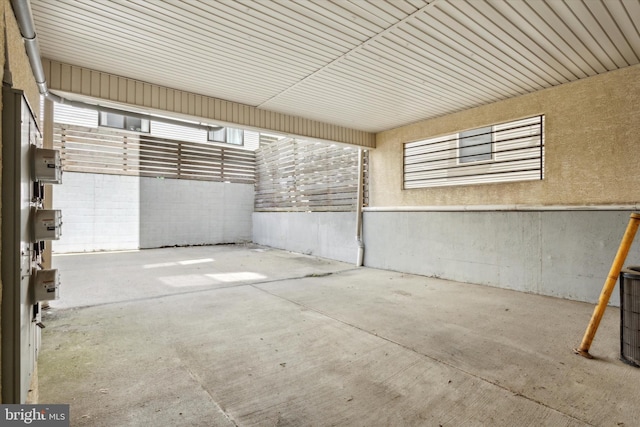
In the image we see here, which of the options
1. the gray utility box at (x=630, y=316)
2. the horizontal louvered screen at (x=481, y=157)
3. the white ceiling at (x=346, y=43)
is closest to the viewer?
the gray utility box at (x=630, y=316)

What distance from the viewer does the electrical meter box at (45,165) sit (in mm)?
1781

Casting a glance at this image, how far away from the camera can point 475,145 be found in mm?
5238

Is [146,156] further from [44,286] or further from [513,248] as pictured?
[513,248]

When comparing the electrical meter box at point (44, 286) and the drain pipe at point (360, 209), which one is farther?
the drain pipe at point (360, 209)

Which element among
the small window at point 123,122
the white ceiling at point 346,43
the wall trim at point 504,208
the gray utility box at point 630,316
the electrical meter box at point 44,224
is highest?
the small window at point 123,122

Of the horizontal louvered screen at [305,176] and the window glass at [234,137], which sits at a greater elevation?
the window glass at [234,137]

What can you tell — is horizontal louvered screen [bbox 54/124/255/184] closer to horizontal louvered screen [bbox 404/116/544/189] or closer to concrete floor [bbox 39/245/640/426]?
concrete floor [bbox 39/245/640/426]

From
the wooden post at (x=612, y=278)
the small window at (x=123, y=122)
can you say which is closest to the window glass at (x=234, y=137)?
the small window at (x=123, y=122)

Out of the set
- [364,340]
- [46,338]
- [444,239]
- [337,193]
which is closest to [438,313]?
[364,340]

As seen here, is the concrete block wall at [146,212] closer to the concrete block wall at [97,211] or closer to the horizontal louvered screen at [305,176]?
the concrete block wall at [97,211]

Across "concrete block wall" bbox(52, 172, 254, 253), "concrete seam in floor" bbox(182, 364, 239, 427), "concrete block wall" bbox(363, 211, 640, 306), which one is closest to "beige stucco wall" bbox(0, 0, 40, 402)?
"concrete seam in floor" bbox(182, 364, 239, 427)

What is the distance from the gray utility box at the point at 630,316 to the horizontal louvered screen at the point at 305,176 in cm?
494

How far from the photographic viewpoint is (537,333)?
297cm

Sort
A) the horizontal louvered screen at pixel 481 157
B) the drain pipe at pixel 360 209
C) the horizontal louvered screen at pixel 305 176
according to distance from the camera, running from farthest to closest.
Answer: the horizontal louvered screen at pixel 305 176
the drain pipe at pixel 360 209
the horizontal louvered screen at pixel 481 157
